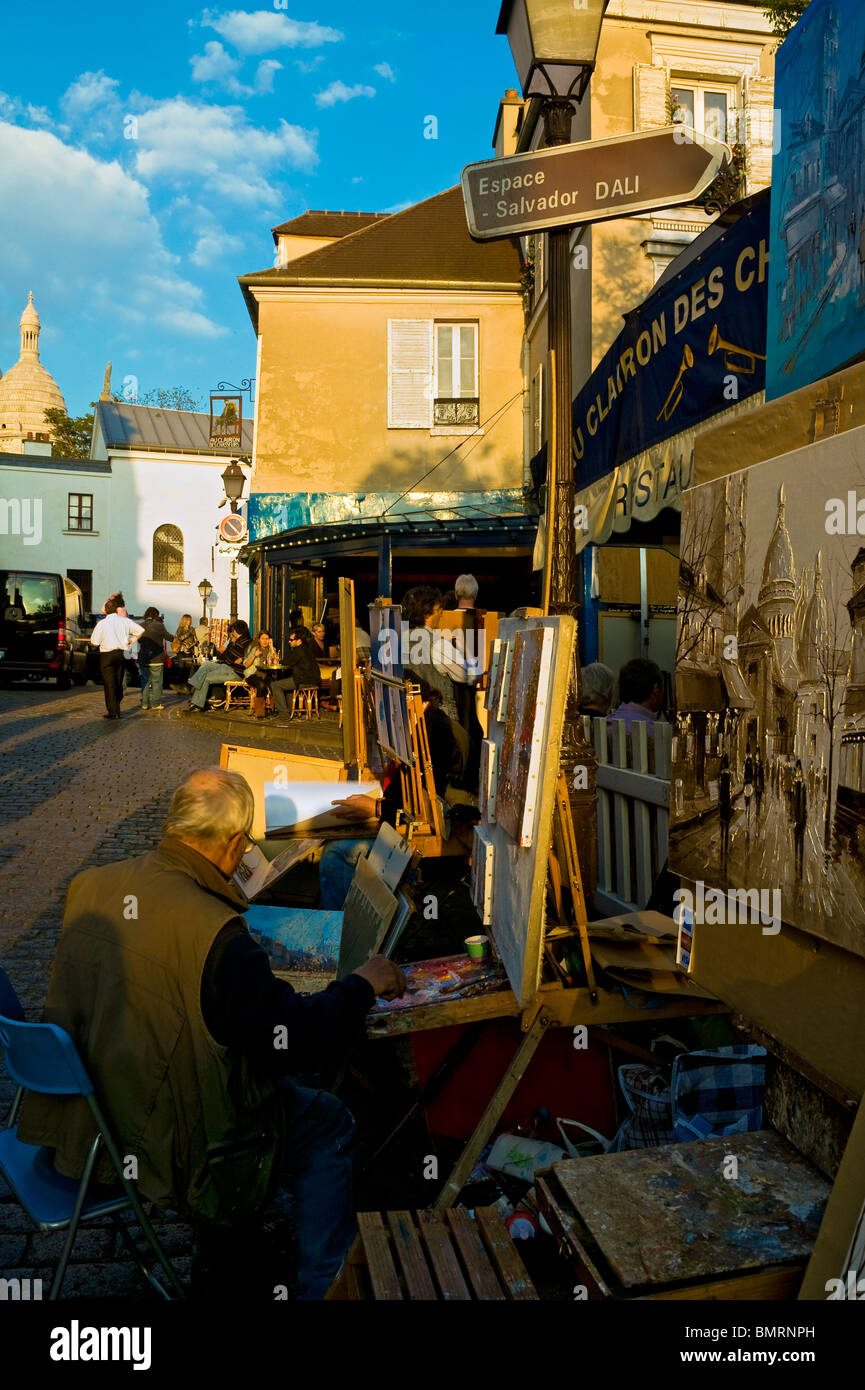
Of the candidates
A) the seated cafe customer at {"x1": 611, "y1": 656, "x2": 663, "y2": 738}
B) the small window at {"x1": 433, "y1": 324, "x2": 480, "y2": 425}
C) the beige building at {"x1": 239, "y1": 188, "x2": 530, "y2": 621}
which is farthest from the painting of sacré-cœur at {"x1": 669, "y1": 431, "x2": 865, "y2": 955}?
the small window at {"x1": 433, "y1": 324, "x2": 480, "y2": 425}

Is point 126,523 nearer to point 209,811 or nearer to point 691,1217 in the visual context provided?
point 209,811

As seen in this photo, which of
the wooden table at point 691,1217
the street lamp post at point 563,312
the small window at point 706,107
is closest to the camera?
the wooden table at point 691,1217

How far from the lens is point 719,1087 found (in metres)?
3.00

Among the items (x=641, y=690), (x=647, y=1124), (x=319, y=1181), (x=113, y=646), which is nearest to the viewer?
(x=319, y=1181)

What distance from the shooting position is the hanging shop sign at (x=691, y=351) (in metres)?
4.72

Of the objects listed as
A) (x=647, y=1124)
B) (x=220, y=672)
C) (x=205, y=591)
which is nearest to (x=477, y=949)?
(x=647, y=1124)

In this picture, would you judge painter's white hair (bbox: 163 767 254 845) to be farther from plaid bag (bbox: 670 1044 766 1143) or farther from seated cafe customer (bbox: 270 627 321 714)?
seated cafe customer (bbox: 270 627 321 714)

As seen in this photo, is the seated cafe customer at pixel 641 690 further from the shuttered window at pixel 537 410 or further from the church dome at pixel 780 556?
the shuttered window at pixel 537 410

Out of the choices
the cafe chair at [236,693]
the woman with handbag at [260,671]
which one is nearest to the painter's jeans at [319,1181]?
the woman with handbag at [260,671]

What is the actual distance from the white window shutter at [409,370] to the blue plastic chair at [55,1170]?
18614 mm

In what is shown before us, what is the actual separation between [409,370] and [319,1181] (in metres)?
19.0

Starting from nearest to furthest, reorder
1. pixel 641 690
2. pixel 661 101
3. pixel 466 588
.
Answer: pixel 641 690, pixel 466 588, pixel 661 101
